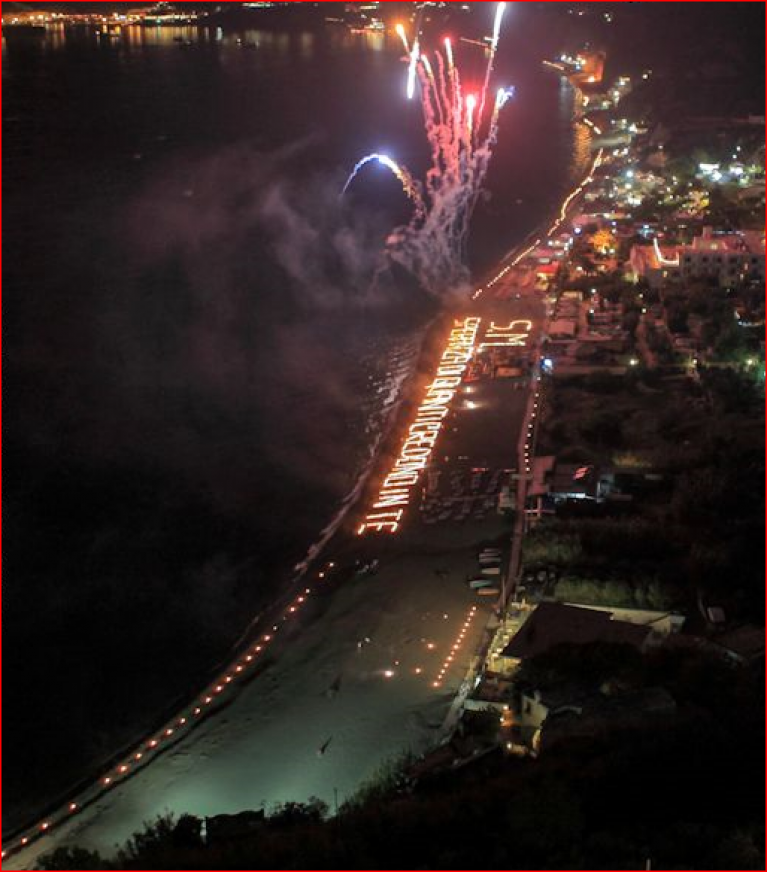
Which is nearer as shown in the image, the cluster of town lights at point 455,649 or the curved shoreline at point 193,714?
the curved shoreline at point 193,714

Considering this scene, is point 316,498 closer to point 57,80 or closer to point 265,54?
point 57,80

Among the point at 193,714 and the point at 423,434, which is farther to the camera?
the point at 423,434

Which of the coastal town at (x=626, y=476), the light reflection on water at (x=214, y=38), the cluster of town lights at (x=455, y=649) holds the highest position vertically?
the light reflection on water at (x=214, y=38)

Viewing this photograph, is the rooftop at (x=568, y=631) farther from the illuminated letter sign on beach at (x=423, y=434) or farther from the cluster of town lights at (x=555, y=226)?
the cluster of town lights at (x=555, y=226)

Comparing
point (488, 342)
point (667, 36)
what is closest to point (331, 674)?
point (488, 342)

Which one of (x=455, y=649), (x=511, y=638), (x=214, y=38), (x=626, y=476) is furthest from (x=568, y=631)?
(x=214, y=38)

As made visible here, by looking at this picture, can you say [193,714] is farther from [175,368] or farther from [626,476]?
[175,368]

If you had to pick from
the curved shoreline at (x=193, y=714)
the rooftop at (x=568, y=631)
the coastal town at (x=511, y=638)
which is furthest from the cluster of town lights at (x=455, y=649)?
the curved shoreline at (x=193, y=714)

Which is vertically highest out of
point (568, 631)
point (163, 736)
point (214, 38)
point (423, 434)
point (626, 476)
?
point (214, 38)
